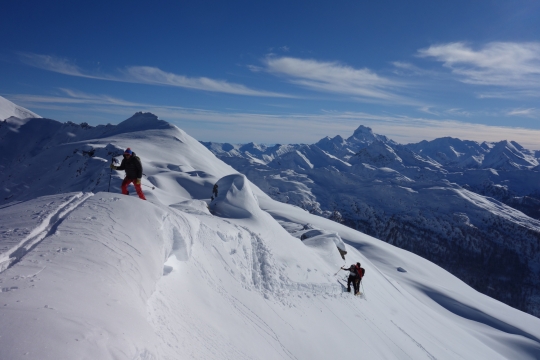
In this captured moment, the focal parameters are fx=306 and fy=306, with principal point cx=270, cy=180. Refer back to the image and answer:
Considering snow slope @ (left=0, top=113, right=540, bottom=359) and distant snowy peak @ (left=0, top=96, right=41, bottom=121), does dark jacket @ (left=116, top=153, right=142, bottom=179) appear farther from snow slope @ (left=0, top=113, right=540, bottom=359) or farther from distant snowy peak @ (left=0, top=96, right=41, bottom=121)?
distant snowy peak @ (left=0, top=96, right=41, bottom=121)

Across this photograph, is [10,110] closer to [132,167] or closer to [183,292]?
[132,167]

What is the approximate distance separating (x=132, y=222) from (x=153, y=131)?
10164 centimetres

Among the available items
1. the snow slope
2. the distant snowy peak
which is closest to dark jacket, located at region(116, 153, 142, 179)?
the snow slope

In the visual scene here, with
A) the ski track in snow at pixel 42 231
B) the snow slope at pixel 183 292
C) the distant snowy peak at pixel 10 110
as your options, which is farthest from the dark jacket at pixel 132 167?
the distant snowy peak at pixel 10 110

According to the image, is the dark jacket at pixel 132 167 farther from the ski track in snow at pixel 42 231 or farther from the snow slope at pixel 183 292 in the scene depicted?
the ski track in snow at pixel 42 231

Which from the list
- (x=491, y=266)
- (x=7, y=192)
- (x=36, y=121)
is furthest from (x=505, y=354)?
(x=36, y=121)

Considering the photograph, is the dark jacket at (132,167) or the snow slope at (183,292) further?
the dark jacket at (132,167)

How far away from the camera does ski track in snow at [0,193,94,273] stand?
664cm

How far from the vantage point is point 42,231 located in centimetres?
834

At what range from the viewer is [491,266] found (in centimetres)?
17662

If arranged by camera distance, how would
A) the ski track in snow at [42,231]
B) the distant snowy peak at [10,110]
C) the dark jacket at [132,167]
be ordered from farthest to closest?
the distant snowy peak at [10,110] → the dark jacket at [132,167] → the ski track in snow at [42,231]

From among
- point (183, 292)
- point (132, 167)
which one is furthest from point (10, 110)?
point (183, 292)

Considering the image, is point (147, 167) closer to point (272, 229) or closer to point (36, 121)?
point (272, 229)

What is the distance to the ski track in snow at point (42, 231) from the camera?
6.64 metres
